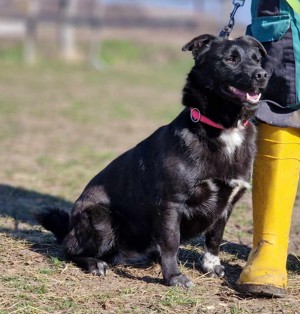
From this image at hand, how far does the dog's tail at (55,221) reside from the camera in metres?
4.40

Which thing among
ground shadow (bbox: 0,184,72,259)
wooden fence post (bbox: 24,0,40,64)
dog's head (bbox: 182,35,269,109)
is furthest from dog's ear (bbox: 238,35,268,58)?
wooden fence post (bbox: 24,0,40,64)

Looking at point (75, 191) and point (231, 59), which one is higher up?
point (231, 59)

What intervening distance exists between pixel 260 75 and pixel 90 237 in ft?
4.46

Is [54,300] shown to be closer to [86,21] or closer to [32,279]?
[32,279]

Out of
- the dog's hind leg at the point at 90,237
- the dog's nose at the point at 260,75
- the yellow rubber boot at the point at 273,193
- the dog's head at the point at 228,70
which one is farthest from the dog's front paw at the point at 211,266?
the dog's nose at the point at 260,75

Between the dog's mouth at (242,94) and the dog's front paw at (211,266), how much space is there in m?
0.99

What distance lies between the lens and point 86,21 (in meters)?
22.6

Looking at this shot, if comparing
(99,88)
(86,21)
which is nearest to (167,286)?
(99,88)

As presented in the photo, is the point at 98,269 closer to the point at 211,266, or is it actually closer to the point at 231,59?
the point at 211,266

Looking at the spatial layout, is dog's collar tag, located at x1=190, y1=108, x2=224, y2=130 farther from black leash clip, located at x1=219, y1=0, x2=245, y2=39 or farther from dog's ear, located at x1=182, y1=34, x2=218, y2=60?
black leash clip, located at x1=219, y1=0, x2=245, y2=39

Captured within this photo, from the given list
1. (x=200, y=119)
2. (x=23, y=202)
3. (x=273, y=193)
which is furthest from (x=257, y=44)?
(x=23, y=202)

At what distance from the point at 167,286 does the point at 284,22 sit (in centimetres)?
156

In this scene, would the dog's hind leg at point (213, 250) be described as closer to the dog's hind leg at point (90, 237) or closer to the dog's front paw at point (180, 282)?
the dog's front paw at point (180, 282)

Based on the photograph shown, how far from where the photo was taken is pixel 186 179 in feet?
12.1
